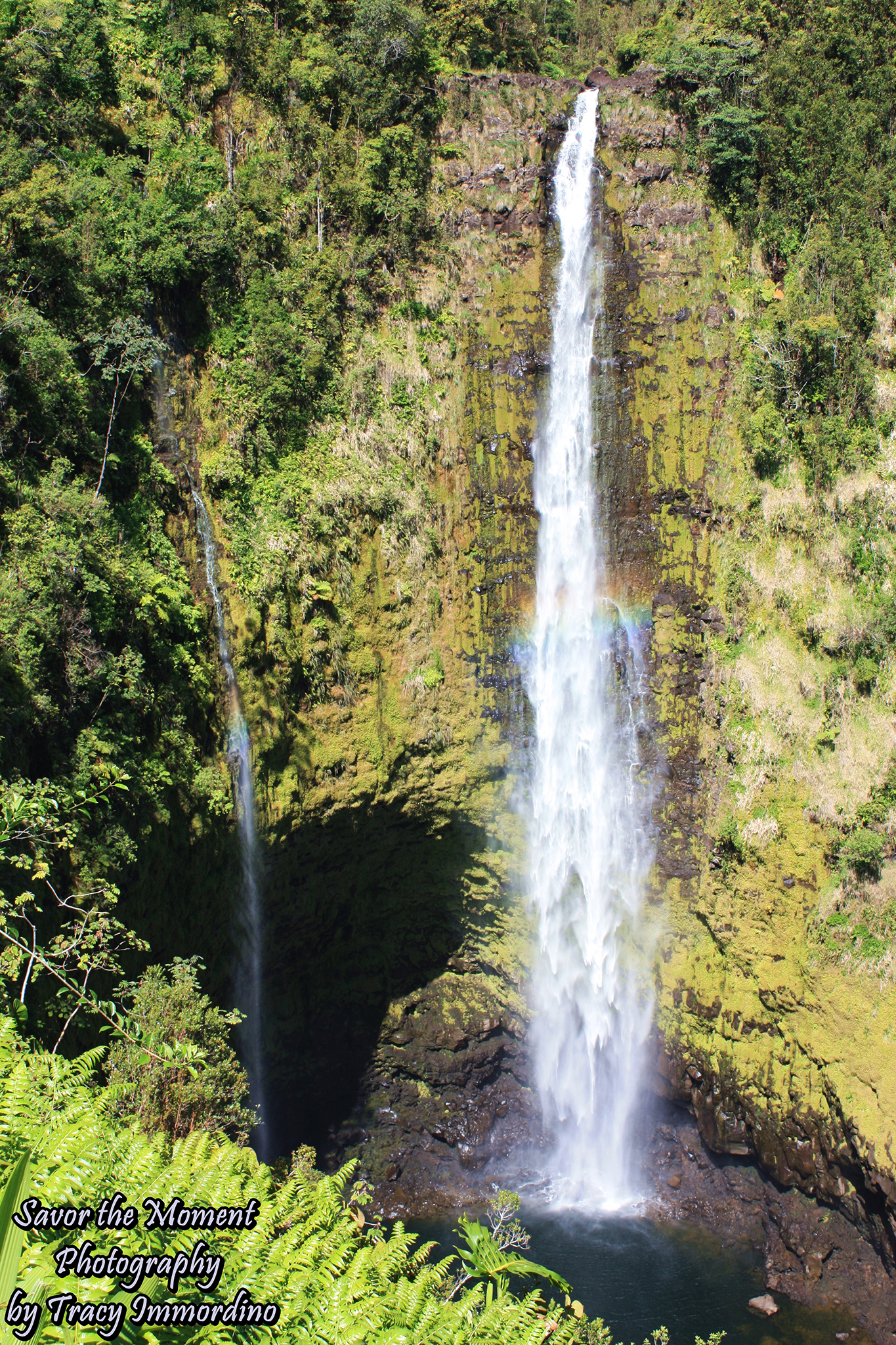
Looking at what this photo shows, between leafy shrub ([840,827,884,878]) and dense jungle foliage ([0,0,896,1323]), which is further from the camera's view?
leafy shrub ([840,827,884,878])

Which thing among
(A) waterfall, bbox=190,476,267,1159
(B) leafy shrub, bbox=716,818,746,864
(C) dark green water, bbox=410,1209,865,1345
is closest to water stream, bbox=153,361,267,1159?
(A) waterfall, bbox=190,476,267,1159

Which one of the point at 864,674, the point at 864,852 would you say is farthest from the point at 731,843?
the point at 864,674

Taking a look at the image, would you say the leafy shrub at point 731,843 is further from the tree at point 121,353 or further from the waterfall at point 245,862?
the tree at point 121,353

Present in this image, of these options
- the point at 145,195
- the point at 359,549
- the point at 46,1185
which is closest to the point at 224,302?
the point at 145,195

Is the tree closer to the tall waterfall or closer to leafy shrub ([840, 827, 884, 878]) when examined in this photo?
Answer: the tall waterfall

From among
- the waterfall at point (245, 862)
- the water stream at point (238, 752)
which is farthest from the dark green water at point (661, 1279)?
the water stream at point (238, 752)

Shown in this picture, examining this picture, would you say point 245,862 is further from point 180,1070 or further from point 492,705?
point 492,705

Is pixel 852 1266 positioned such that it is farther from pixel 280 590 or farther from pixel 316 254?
pixel 316 254
